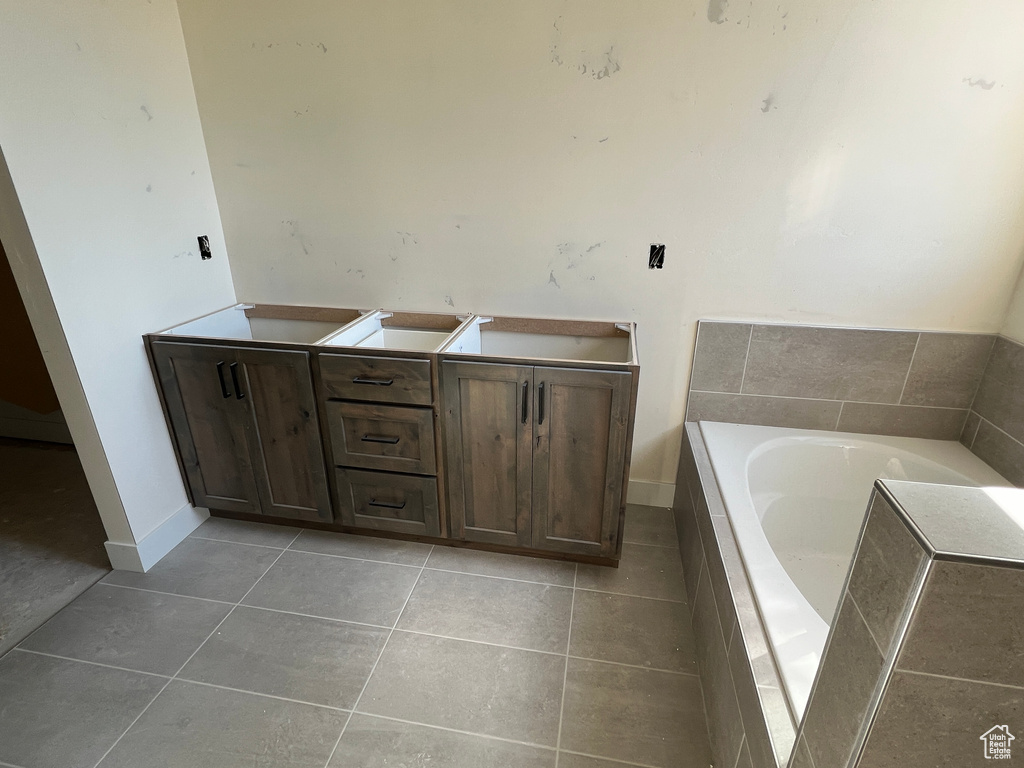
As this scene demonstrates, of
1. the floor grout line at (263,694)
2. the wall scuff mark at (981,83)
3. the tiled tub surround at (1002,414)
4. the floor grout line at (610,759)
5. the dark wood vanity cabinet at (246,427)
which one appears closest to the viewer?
the floor grout line at (610,759)

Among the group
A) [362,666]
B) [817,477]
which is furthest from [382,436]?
[817,477]

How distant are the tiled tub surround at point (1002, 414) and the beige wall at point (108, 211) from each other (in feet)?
9.58

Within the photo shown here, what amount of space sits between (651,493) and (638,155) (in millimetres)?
1372

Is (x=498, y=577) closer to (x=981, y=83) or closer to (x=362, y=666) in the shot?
(x=362, y=666)

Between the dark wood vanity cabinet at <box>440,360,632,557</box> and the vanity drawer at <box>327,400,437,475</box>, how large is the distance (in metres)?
0.09

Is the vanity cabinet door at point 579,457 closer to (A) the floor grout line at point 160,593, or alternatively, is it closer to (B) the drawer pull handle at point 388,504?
(B) the drawer pull handle at point 388,504

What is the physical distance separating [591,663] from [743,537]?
0.59m

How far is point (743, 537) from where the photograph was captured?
1.43 m

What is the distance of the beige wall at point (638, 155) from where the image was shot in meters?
1.61

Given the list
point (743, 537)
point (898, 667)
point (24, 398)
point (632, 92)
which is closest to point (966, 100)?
point (632, 92)

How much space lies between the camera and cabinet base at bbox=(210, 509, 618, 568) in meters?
1.96

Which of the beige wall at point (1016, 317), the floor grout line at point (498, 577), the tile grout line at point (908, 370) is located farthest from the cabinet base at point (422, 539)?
the beige wall at point (1016, 317)

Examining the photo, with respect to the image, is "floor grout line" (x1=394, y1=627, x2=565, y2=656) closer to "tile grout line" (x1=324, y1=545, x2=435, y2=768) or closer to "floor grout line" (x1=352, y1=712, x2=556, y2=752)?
"tile grout line" (x1=324, y1=545, x2=435, y2=768)

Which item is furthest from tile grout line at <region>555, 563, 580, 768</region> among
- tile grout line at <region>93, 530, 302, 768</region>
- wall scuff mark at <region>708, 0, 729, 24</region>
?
wall scuff mark at <region>708, 0, 729, 24</region>
